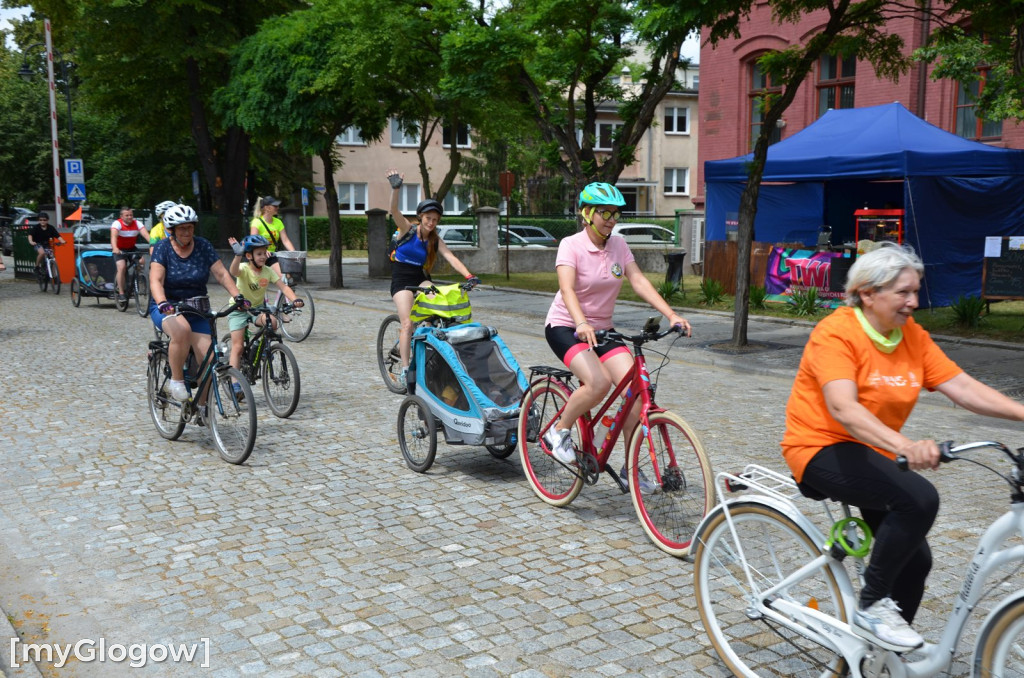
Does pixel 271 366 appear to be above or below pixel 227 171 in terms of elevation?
below

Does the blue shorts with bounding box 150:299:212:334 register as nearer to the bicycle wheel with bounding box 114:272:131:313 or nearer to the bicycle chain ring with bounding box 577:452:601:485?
the bicycle chain ring with bounding box 577:452:601:485

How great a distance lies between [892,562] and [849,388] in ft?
1.91

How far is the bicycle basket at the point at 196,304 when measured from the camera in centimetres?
771

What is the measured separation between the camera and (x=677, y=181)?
62375 mm

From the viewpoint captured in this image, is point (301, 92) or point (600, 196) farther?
point (301, 92)

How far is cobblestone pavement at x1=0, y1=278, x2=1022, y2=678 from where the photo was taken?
4.34 metres

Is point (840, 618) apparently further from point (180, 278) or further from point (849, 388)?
point (180, 278)

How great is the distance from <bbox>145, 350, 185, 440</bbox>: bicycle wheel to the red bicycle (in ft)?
11.3

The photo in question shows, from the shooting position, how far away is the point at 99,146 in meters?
47.4

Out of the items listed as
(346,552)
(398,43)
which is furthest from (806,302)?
(346,552)

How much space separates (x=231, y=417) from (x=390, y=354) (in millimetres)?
2988

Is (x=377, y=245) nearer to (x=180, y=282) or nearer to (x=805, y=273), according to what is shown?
(x=805, y=273)

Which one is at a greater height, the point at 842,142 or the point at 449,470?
the point at 842,142

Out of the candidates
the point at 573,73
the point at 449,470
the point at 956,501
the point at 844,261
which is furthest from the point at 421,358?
the point at 573,73
